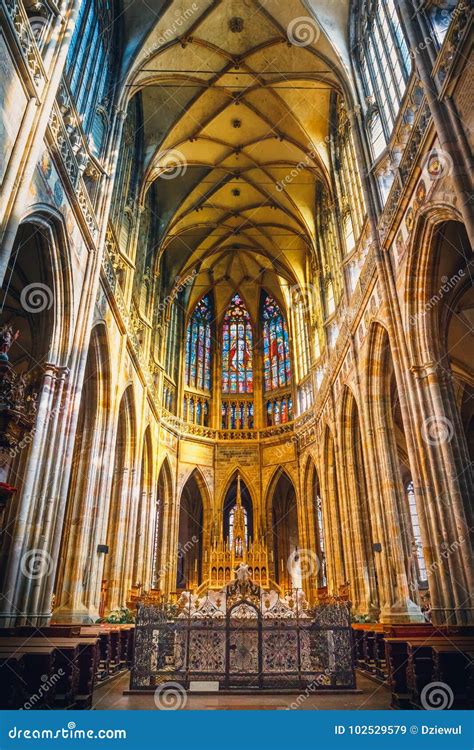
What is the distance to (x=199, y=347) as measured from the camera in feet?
108

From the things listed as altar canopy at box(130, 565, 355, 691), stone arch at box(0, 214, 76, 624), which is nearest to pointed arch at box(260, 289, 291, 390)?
stone arch at box(0, 214, 76, 624)

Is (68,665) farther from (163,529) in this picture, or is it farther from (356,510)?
(163,529)

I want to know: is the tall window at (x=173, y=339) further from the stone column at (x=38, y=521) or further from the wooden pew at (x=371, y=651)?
the wooden pew at (x=371, y=651)

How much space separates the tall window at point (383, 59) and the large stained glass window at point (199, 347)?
19.1 m

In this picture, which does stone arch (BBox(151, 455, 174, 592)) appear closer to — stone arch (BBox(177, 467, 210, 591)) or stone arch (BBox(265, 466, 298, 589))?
stone arch (BBox(177, 467, 210, 591))

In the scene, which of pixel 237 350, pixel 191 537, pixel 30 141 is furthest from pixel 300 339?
pixel 30 141

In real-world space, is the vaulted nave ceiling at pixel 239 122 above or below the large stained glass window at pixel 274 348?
above

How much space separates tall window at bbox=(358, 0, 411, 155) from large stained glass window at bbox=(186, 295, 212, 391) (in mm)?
19098

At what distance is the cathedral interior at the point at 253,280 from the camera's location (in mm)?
9617

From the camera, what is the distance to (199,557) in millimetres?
30312

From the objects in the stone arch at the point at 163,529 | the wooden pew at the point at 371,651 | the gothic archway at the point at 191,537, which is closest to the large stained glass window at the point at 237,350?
the gothic archway at the point at 191,537

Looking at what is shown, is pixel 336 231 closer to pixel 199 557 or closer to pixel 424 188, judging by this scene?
pixel 424 188

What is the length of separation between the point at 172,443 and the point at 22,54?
21.3m

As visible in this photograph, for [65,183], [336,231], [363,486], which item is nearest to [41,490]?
[65,183]
